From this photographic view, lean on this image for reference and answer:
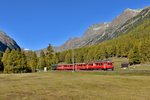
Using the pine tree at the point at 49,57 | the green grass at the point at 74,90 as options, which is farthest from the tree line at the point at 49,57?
the green grass at the point at 74,90

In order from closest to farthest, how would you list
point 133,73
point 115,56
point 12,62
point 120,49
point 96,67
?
1. point 133,73
2. point 96,67
3. point 12,62
4. point 120,49
5. point 115,56

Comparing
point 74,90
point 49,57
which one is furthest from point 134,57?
point 74,90

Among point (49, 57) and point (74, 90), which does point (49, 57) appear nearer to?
point (49, 57)

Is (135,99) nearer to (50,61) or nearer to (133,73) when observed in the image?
(133,73)

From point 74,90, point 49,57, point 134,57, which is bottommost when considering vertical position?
point 74,90

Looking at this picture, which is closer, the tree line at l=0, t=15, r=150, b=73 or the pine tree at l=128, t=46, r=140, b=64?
the tree line at l=0, t=15, r=150, b=73

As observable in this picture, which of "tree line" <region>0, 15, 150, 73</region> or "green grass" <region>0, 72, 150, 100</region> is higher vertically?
"tree line" <region>0, 15, 150, 73</region>

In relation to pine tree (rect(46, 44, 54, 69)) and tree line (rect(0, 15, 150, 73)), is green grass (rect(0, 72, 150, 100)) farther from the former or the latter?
pine tree (rect(46, 44, 54, 69))

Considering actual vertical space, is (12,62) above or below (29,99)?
above

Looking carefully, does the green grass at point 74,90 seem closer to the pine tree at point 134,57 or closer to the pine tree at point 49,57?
the pine tree at point 134,57

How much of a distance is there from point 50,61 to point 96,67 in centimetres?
3914

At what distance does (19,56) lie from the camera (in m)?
67.8

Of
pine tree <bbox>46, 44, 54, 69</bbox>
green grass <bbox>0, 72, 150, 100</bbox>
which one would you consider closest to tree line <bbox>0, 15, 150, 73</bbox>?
pine tree <bbox>46, 44, 54, 69</bbox>

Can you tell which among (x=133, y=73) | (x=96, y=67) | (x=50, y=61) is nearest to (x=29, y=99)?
(x=133, y=73)
